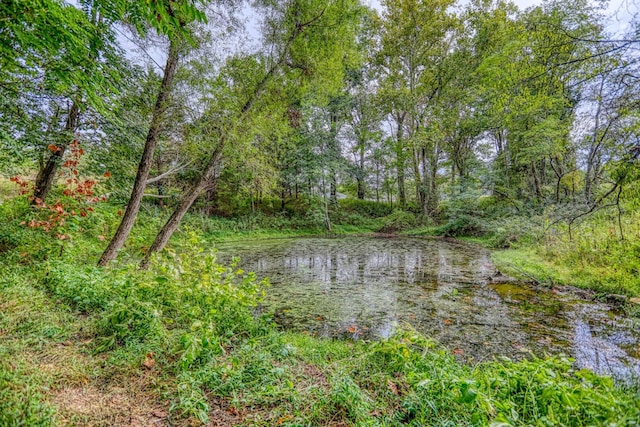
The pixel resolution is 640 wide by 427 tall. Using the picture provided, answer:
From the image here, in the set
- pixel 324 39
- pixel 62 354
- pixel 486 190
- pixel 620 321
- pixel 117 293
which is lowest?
pixel 620 321

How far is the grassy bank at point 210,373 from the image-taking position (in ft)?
5.37

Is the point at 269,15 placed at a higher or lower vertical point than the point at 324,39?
higher

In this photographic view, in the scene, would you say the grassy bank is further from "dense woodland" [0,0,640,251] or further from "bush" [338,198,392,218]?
"bush" [338,198,392,218]

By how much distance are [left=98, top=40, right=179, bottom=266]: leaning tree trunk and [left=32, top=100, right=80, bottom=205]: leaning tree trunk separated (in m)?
1.43

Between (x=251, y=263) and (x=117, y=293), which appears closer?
(x=117, y=293)

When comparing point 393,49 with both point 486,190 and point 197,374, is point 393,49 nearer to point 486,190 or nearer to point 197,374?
point 486,190

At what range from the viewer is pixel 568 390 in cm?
173

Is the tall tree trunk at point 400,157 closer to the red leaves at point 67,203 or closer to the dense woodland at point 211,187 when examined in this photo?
the dense woodland at point 211,187

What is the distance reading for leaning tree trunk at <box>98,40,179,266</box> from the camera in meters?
4.73

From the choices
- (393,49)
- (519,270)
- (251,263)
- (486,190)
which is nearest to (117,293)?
(251,263)

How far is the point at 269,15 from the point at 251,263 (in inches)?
263

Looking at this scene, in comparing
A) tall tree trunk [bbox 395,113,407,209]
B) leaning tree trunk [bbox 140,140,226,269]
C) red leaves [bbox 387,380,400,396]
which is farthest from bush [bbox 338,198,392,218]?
red leaves [bbox 387,380,400,396]

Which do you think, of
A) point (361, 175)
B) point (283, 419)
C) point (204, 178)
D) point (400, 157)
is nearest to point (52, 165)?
point (204, 178)

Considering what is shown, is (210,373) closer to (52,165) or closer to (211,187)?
(52,165)
